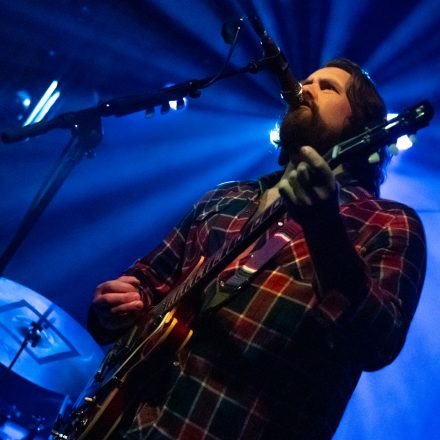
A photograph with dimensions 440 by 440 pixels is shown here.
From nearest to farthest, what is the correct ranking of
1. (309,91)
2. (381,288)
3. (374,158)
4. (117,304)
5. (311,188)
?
(311,188)
(374,158)
(381,288)
(117,304)
(309,91)

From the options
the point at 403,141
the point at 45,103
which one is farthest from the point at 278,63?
the point at 45,103

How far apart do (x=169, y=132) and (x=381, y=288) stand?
3.76 meters

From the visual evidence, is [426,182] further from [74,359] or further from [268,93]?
[74,359]

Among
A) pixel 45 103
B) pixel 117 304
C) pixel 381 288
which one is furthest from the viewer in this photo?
pixel 45 103

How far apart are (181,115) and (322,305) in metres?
3.76

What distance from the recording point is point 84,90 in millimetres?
4008

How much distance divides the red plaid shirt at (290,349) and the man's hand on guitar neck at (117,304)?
0.39 meters

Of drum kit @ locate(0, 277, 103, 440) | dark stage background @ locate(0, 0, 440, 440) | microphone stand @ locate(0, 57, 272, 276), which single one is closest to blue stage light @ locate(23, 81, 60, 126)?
dark stage background @ locate(0, 0, 440, 440)

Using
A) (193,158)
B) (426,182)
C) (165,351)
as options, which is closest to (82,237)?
(193,158)

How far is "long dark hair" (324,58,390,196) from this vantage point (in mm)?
1685

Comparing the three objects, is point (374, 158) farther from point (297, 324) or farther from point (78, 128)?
point (78, 128)

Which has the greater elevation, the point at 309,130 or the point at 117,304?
the point at 309,130

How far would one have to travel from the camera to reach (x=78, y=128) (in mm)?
2291

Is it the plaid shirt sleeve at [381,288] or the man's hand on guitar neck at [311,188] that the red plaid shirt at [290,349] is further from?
the man's hand on guitar neck at [311,188]
